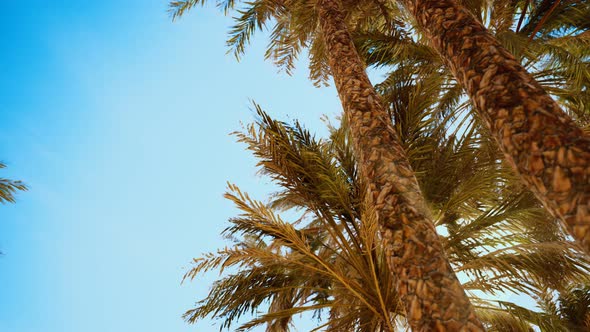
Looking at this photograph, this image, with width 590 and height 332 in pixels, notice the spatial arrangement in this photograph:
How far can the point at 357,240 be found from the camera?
3.88 m

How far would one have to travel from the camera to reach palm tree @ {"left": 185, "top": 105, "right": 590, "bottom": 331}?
Result: 3.45 metres

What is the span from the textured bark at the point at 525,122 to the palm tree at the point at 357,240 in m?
1.52

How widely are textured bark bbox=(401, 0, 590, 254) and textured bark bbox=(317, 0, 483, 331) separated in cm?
72

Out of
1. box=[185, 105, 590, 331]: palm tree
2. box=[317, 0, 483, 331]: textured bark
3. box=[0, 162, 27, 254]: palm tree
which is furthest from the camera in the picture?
box=[0, 162, 27, 254]: palm tree

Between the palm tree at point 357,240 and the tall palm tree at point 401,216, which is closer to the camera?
the tall palm tree at point 401,216

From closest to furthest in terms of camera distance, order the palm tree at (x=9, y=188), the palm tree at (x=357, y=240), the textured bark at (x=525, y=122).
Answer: the textured bark at (x=525, y=122), the palm tree at (x=357, y=240), the palm tree at (x=9, y=188)

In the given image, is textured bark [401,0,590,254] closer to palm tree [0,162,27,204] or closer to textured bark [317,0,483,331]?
textured bark [317,0,483,331]

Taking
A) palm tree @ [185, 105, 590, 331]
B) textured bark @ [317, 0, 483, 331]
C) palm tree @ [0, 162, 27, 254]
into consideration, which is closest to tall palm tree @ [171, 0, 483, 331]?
textured bark @ [317, 0, 483, 331]

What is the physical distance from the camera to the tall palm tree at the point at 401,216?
6.68 feet

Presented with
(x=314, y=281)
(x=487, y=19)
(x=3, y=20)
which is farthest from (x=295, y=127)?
(x=3, y=20)

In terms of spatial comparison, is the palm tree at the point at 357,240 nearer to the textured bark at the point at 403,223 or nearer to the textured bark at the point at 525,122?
the textured bark at the point at 403,223

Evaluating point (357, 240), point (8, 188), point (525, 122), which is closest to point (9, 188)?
point (8, 188)

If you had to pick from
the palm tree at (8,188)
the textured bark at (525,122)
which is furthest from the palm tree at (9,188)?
the textured bark at (525,122)

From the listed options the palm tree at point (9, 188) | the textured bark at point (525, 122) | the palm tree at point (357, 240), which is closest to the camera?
the textured bark at point (525, 122)
